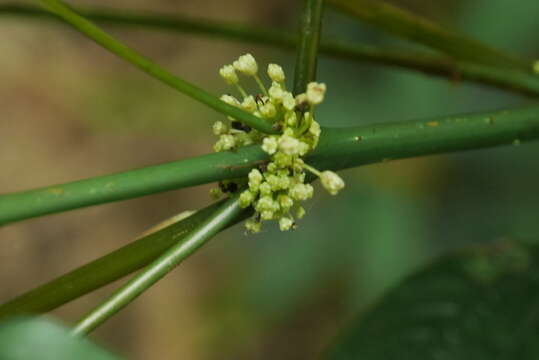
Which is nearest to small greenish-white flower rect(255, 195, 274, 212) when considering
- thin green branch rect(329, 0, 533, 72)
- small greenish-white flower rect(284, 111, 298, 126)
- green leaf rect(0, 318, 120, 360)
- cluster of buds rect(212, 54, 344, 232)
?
cluster of buds rect(212, 54, 344, 232)

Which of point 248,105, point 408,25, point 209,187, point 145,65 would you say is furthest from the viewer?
point 209,187

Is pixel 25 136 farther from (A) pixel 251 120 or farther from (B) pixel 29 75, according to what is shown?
(A) pixel 251 120

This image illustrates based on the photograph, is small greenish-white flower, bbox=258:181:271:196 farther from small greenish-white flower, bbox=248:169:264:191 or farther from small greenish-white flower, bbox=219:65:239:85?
small greenish-white flower, bbox=219:65:239:85

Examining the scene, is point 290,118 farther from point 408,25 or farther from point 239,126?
point 408,25

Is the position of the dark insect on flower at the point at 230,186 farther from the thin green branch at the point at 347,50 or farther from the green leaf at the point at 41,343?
the thin green branch at the point at 347,50

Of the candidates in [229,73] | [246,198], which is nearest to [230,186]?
[246,198]

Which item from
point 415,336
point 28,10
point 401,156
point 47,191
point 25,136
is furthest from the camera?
point 25,136

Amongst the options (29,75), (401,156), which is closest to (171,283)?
(29,75)
